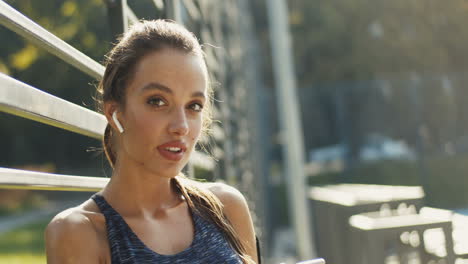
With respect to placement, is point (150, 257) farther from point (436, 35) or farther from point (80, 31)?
point (436, 35)

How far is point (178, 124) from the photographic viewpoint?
4.45 feet

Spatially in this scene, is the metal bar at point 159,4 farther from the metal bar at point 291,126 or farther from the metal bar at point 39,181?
the metal bar at point 291,126

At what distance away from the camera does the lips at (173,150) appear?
136cm

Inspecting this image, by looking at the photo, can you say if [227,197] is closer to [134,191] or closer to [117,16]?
[134,191]

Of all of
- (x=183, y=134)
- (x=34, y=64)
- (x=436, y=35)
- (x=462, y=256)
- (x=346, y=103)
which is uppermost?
(x=436, y=35)

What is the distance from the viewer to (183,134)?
53.6 inches

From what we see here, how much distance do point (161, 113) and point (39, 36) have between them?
1.04 ft

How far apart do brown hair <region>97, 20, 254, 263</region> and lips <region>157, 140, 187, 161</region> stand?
0.14 meters

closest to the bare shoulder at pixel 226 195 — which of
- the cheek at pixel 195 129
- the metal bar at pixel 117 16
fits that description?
the cheek at pixel 195 129

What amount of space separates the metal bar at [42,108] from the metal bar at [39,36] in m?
0.10

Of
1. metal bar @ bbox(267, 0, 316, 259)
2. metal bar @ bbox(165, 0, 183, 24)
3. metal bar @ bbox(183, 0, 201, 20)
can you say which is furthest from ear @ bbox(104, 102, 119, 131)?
metal bar @ bbox(267, 0, 316, 259)

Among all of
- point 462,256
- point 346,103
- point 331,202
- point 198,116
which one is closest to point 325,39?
point 346,103

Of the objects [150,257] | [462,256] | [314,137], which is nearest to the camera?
[150,257]

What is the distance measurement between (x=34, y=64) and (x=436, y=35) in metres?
13.7
